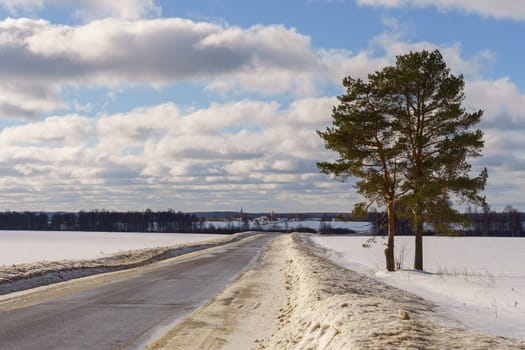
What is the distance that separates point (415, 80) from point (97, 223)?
18703 centimetres

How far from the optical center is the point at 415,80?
25.5 m

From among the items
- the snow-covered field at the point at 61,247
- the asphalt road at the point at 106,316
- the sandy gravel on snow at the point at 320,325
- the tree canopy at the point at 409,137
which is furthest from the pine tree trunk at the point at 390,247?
the snow-covered field at the point at 61,247

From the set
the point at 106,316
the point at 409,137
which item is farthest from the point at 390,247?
the point at 106,316

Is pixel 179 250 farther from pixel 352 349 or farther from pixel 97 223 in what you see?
Answer: pixel 97 223

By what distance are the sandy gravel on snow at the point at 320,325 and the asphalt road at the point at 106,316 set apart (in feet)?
2.23

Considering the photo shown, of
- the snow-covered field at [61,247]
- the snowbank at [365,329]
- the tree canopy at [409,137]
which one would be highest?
the tree canopy at [409,137]

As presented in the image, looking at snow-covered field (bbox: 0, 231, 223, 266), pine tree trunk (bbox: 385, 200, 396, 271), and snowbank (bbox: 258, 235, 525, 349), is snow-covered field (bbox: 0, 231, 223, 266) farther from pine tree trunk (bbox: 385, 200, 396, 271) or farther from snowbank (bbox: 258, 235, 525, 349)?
snowbank (bbox: 258, 235, 525, 349)

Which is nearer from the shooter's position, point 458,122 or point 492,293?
point 492,293

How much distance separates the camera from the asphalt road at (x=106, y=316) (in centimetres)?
934

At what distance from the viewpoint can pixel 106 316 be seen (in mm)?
11820

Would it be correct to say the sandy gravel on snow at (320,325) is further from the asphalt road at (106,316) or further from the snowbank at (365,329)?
the asphalt road at (106,316)

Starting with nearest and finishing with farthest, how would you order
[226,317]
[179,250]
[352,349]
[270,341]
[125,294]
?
[352,349] < [270,341] < [226,317] < [125,294] < [179,250]

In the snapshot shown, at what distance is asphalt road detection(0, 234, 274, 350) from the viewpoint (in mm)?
9336

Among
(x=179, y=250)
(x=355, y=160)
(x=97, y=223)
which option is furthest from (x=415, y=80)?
(x=97, y=223)
